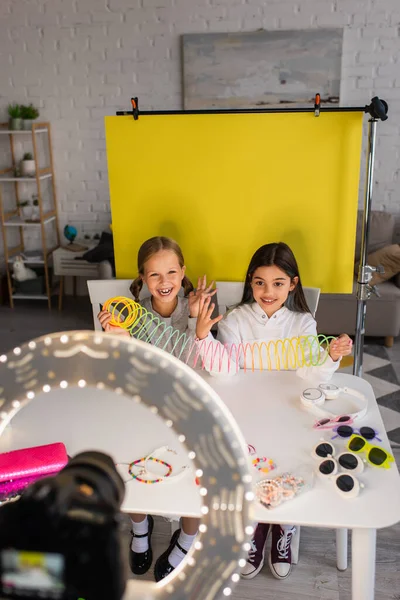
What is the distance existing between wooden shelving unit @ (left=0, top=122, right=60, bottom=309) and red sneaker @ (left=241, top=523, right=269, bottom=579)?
315 cm

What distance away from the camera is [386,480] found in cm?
130

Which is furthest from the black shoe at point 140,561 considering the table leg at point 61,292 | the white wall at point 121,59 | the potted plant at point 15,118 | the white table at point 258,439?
the potted plant at point 15,118

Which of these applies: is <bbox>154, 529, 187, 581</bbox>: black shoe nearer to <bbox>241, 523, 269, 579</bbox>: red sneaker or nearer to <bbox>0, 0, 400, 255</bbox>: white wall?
<bbox>241, 523, 269, 579</bbox>: red sneaker

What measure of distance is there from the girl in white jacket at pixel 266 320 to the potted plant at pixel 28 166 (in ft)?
9.62

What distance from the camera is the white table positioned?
121cm

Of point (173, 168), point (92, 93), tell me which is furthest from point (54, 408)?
point (92, 93)

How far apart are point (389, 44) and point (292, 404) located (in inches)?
134

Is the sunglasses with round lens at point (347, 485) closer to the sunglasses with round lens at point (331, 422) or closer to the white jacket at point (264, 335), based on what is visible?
the sunglasses with round lens at point (331, 422)

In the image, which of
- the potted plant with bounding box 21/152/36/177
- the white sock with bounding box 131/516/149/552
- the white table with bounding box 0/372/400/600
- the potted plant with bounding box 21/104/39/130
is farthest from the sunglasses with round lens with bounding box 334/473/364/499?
the potted plant with bounding box 21/104/39/130

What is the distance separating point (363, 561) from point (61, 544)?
104cm

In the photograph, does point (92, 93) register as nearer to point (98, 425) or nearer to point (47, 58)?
point (47, 58)

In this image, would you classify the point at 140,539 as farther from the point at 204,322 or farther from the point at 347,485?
the point at 347,485

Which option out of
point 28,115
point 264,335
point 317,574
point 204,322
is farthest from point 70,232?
point 317,574

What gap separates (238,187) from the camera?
2182mm
